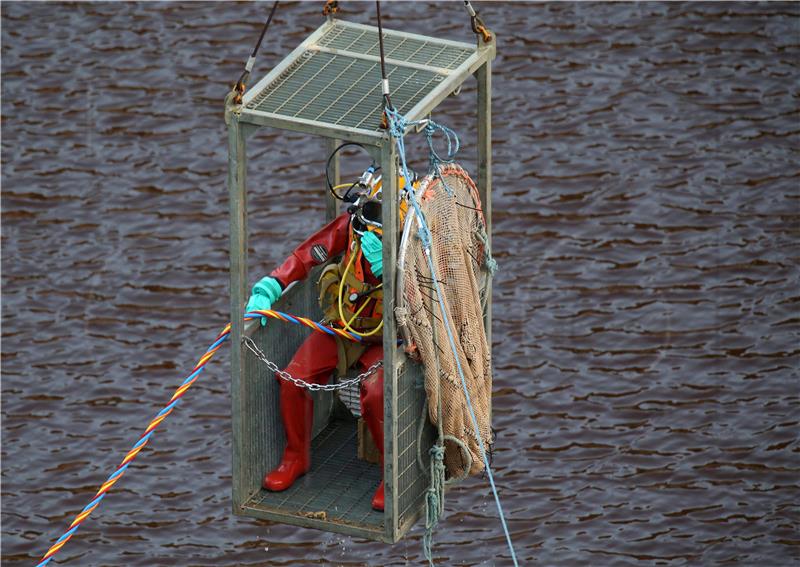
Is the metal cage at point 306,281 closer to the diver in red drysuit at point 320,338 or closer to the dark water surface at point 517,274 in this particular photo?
the diver in red drysuit at point 320,338

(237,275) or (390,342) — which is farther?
(237,275)

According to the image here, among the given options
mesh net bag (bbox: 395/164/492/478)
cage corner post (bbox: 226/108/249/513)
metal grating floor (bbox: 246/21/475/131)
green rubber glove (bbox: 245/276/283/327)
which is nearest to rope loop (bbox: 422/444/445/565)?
mesh net bag (bbox: 395/164/492/478)

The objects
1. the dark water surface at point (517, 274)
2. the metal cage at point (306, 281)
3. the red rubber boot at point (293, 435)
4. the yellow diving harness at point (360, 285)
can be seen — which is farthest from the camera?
the dark water surface at point (517, 274)

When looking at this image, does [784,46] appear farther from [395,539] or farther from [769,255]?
[395,539]

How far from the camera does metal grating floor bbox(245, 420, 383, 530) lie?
1260 cm

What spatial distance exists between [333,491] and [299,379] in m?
0.77

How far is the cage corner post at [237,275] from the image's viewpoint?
1188cm

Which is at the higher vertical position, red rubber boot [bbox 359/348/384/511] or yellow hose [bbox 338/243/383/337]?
yellow hose [bbox 338/243/383/337]

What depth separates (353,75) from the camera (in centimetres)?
1252

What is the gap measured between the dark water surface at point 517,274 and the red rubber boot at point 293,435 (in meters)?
4.32

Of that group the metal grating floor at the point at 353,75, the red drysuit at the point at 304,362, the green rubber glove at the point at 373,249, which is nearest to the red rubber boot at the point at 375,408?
the red drysuit at the point at 304,362

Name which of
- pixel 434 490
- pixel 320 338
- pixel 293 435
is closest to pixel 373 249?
pixel 320 338

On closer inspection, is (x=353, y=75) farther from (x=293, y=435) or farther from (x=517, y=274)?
(x=517, y=274)

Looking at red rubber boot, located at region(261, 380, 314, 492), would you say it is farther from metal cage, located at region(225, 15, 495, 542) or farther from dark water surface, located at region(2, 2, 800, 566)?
dark water surface, located at region(2, 2, 800, 566)
